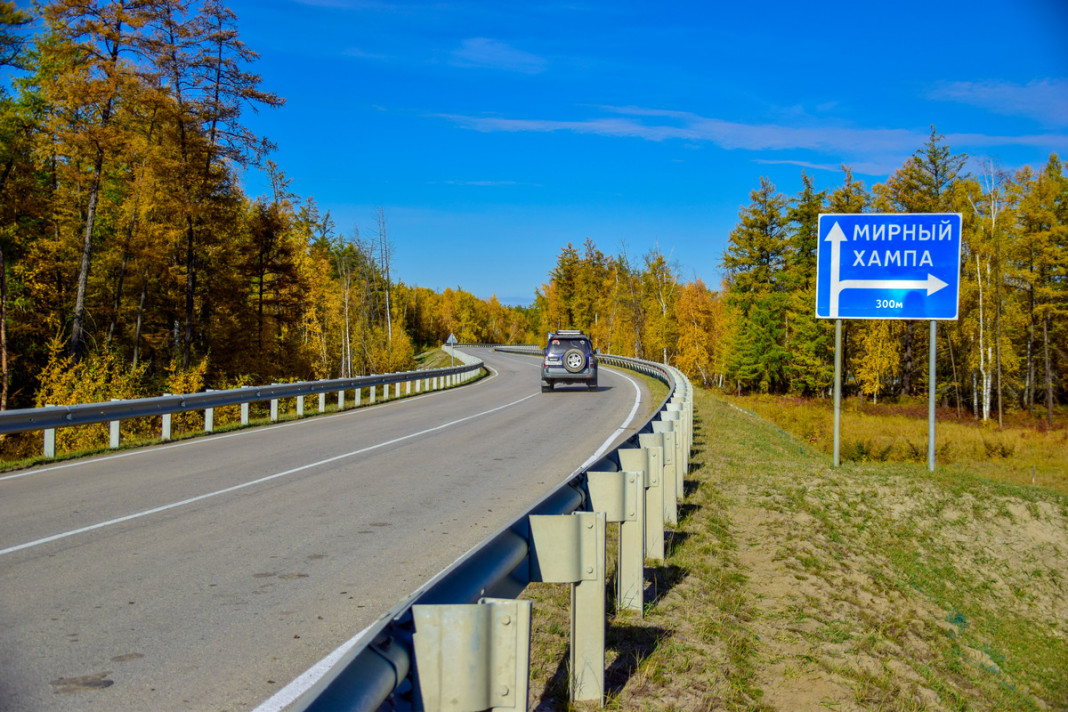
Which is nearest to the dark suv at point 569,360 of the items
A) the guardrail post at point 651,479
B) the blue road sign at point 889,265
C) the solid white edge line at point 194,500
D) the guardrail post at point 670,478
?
the solid white edge line at point 194,500

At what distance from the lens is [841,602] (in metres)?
6.18

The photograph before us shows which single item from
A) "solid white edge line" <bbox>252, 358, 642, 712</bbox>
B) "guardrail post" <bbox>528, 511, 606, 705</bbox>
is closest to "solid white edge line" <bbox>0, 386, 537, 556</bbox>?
"solid white edge line" <bbox>252, 358, 642, 712</bbox>

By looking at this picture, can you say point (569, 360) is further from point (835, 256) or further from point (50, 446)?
point (50, 446)

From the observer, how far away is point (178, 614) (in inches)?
197

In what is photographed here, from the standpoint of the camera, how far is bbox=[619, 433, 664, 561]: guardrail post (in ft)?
19.2

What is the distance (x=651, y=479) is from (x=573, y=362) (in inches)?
893

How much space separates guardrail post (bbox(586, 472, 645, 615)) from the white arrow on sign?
10.0 m

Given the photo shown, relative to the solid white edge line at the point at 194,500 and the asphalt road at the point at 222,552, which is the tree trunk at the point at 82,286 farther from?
the solid white edge line at the point at 194,500

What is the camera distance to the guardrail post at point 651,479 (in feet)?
19.2

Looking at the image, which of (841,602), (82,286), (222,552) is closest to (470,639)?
(841,602)

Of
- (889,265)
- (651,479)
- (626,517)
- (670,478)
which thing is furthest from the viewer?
(889,265)

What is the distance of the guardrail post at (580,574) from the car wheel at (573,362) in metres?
24.9

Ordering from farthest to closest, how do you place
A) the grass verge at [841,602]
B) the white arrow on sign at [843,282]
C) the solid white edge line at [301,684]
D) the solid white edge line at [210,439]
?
the white arrow on sign at [843,282] < the solid white edge line at [210,439] < the grass verge at [841,602] < the solid white edge line at [301,684]

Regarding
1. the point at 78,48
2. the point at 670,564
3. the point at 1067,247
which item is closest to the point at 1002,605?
the point at 670,564
